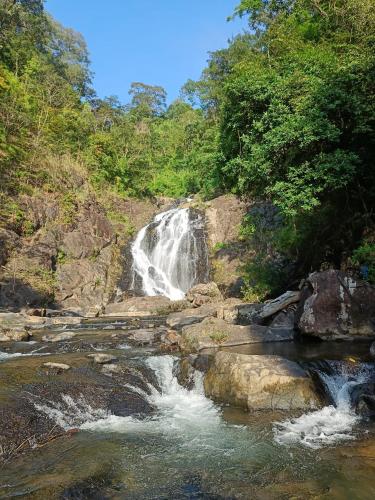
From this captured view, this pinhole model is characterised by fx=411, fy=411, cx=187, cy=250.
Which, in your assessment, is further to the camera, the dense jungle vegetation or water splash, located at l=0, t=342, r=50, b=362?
the dense jungle vegetation

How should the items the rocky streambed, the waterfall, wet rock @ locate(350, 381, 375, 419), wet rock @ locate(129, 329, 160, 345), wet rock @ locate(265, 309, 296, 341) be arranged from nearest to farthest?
the rocky streambed, wet rock @ locate(350, 381, 375, 419), wet rock @ locate(265, 309, 296, 341), wet rock @ locate(129, 329, 160, 345), the waterfall

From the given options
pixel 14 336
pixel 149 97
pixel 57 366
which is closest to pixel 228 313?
pixel 14 336

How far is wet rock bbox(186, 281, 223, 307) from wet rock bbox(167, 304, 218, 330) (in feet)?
6.21

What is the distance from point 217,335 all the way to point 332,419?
4.78 metres

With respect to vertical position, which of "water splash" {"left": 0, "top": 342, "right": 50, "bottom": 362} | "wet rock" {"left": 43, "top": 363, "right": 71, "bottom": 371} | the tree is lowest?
"water splash" {"left": 0, "top": 342, "right": 50, "bottom": 362}

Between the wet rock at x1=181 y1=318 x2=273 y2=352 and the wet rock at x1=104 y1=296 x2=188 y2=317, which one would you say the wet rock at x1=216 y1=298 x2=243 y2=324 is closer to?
the wet rock at x1=181 y1=318 x2=273 y2=352

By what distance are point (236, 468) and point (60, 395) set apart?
3784mm

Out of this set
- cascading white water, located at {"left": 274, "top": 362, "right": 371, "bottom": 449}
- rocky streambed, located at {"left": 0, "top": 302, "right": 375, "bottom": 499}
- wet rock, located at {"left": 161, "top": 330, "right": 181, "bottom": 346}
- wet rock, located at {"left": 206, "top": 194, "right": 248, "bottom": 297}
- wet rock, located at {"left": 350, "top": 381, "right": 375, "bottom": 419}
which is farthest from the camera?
wet rock, located at {"left": 206, "top": 194, "right": 248, "bottom": 297}

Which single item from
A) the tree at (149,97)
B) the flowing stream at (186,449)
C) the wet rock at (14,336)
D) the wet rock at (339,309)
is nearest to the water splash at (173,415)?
the flowing stream at (186,449)

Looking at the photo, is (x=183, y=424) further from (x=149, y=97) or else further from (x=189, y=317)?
(x=149, y=97)

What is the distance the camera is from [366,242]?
14094mm

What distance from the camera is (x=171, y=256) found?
25047 millimetres

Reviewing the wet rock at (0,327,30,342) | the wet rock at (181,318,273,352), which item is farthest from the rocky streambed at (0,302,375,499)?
the wet rock at (0,327,30,342)

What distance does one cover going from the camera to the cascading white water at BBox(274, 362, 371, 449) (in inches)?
245
